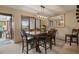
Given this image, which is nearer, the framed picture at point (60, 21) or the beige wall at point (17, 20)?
the beige wall at point (17, 20)

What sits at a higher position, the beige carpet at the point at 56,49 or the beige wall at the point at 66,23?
the beige wall at the point at 66,23

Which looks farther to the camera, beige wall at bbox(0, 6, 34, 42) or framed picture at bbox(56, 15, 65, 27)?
framed picture at bbox(56, 15, 65, 27)

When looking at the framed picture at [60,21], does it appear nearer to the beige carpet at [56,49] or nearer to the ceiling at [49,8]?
the ceiling at [49,8]

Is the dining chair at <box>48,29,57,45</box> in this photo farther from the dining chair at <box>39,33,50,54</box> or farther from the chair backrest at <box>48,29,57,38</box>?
the dining chair at <box>39,33,50,54</box>

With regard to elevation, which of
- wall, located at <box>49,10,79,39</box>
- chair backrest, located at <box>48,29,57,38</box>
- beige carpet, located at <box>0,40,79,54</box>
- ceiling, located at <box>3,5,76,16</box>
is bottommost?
beige carpet, located at <box>0,40,79,54</box>

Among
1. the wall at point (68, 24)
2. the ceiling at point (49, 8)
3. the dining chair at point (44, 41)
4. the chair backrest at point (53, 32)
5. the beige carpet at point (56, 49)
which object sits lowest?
the beige carpet at point (56, 49)

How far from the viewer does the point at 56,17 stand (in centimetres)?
232

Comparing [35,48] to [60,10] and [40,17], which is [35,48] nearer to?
[40,17]

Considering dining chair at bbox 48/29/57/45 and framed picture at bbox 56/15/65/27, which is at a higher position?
framed picture at bbox 56/15/65/27

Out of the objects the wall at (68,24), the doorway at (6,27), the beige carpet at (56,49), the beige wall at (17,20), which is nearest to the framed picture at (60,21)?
the wall at (68,24)

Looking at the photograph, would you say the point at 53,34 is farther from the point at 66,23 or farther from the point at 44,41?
the point at 66,23

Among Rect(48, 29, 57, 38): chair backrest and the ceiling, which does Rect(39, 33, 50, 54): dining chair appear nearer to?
Rect(48, 29, 57, 38): chair backrest

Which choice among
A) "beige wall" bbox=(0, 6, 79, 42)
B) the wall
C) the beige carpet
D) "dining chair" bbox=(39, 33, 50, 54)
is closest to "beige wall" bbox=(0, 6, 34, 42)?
"beige wall" bbox=(0, 6, 79, 42)
